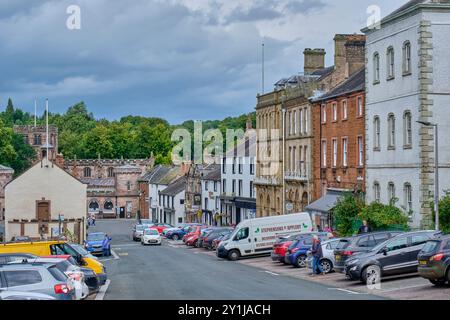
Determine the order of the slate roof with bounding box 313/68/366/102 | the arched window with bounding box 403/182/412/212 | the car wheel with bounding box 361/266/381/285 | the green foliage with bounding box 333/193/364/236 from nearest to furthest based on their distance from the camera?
the car wheel with bounding box 361/266/381/285
the arched window with bounding box 403/182/412/212
the green foliage with bounding box 333/193/364/236
the slate roof with bounding box 313/68/366/102

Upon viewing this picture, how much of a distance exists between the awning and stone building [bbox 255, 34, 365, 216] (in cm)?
463

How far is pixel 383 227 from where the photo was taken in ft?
159

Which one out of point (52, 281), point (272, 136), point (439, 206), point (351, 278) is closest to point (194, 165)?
point (272, 136)

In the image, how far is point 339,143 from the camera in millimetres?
62094

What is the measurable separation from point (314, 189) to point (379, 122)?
15.6 m

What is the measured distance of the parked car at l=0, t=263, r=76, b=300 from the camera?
2166cm

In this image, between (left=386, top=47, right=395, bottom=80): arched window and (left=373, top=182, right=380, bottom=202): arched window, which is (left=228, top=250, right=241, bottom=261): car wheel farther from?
(left=386, top=47, right=395, bottom=80): arched window

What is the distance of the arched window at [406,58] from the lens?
1901 inches

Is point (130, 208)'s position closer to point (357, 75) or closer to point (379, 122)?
point (357, 75)

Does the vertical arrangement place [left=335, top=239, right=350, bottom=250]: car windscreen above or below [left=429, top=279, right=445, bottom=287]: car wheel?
above

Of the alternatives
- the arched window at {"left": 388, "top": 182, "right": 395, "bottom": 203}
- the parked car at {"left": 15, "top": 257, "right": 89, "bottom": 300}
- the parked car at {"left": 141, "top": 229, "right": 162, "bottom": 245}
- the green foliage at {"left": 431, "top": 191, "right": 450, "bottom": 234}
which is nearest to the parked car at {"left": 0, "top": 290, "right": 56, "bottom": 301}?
the parked car at {"left": 15, "top": 257, "right": 89, "bottom": 300}

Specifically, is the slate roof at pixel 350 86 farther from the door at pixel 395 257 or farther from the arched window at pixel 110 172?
the arched window at pixel 110 172

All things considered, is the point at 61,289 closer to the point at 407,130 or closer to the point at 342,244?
the point at 342,244

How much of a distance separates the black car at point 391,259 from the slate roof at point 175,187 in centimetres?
8335
